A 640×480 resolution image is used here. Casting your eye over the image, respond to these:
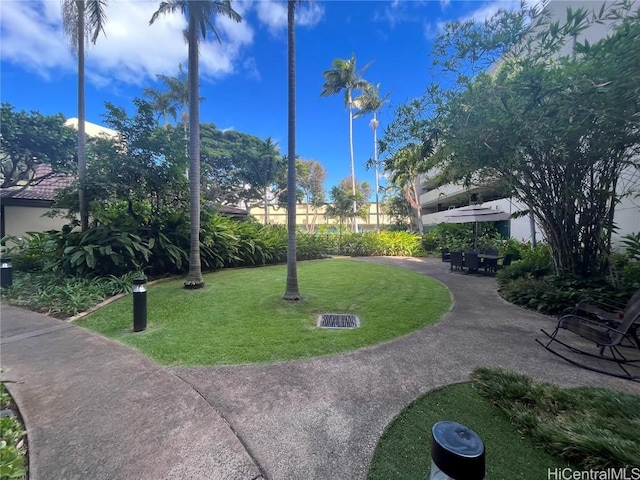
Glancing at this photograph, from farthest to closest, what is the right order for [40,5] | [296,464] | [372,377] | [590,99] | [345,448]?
[40,5]
[590,99]
[372,377]
[345,448]
[296,464]

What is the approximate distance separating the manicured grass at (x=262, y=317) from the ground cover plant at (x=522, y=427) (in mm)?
1533

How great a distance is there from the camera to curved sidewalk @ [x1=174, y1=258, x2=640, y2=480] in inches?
80.7

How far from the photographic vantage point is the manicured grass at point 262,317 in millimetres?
3830

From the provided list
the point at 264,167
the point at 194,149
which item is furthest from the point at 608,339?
the point at 264,167

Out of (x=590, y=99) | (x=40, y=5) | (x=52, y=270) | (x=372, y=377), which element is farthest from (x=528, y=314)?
(x=40, y=5)

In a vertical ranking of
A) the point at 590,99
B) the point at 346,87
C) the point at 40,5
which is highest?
the point at 346,87

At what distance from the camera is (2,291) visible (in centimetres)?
669

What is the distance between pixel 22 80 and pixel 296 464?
13.8 meters

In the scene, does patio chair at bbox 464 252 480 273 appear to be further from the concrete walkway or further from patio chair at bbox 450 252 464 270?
the concrete walkway

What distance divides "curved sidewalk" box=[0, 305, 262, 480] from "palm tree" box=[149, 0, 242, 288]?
12.9 ft

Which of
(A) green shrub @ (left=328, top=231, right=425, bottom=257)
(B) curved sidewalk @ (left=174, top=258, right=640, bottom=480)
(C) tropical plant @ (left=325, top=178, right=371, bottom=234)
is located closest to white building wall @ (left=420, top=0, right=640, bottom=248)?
(B) curved sidewalk @ (left=174, top=258, right=640, bottom=480)

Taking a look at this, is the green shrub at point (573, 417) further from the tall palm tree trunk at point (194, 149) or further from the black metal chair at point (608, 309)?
the tall palm tree trunk at point (194, 149)

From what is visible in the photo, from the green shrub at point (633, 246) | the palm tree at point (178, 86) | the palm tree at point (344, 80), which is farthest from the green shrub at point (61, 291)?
the palm tree at point (344, 80)

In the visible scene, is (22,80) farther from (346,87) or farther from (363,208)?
(363,208)
